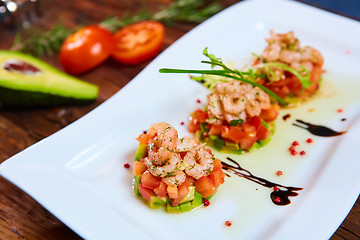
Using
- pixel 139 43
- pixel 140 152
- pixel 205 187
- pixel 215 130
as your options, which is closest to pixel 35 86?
pixel 139 43

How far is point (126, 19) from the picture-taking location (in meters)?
5.16

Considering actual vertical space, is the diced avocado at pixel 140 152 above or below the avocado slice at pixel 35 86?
above

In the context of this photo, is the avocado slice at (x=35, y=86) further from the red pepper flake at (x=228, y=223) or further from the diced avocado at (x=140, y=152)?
the red pepper flake at (x=228, y=223)

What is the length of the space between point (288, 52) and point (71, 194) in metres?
2.28

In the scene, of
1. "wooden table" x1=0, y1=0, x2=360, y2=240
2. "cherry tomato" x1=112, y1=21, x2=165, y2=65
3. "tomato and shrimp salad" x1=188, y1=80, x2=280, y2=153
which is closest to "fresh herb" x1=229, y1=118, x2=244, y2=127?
"tomato and shrimp salad" x1=188, y1=80, x2=280, y2=153

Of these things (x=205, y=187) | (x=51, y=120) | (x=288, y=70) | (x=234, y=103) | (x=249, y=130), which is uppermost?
(x=288, y=70)

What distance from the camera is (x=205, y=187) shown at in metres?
2.88

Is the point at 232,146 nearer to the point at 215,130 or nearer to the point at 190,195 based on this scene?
the point at 215,130

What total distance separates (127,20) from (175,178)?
2926 millimetres

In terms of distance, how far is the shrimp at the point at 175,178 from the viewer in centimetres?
279

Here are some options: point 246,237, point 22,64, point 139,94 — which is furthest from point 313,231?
point 22,64

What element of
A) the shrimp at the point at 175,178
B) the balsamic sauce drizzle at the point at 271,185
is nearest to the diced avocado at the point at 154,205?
the shrimp at the point at 175,178

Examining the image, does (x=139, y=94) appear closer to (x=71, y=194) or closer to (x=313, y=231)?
(x=71, y=194)

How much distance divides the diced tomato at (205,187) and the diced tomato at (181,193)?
0.10m
